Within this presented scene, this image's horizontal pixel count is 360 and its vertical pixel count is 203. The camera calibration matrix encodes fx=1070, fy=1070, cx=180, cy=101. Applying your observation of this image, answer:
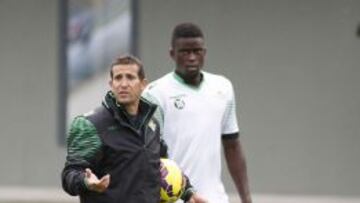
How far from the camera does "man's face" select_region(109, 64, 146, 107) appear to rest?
4.63 m

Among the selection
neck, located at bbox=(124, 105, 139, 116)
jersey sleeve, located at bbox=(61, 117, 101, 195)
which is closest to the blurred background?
neck, located at bbox=(124, 105, 139, 116)

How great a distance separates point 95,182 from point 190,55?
150 cm

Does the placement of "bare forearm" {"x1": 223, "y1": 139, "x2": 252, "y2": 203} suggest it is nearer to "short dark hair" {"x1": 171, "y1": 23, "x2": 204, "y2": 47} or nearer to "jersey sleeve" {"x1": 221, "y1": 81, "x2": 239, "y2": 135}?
"jersey sleeve" {"x1": 221, "y1": 81, "x2": 239, "y2": 135}

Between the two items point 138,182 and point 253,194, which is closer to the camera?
point 138,182

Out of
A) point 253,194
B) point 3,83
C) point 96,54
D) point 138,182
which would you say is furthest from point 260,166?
point 138,182

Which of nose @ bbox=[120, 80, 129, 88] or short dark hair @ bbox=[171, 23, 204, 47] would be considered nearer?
nose @ bbox=[120, 80, 129, 88]

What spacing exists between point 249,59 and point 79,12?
1918 mm

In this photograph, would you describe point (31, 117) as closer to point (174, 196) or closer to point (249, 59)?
point (249, 59)

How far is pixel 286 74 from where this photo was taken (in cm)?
1148

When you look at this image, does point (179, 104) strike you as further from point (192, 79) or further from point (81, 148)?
point (81, 148)

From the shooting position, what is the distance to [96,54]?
38.7 ft

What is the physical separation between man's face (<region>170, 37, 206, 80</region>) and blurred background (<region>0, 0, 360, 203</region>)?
18.4ft

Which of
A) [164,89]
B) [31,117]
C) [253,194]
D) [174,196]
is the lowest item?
[253,194]

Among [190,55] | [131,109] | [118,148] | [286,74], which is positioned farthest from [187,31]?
[286,74]
